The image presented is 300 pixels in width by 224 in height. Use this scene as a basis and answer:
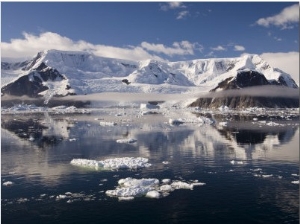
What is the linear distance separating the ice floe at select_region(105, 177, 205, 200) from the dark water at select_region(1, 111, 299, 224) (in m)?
1.03

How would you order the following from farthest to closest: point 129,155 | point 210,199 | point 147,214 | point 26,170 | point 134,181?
point 129,155, point 26,170, point 134,181, point 210,199, point 147,214

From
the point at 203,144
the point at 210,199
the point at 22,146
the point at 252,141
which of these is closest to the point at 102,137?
the point at 22,146

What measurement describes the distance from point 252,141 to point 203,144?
1265cm

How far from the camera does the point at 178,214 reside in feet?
135

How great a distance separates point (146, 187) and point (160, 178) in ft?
19.6

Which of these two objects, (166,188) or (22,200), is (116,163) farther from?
(22,200)

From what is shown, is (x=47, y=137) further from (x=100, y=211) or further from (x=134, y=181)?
(x=100, y=211)

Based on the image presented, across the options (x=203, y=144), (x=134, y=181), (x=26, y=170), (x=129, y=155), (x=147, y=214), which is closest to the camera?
(x=147, y=214)

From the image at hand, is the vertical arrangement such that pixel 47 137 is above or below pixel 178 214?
above

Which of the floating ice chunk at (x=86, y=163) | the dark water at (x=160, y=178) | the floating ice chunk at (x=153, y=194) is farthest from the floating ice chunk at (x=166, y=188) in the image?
the floating ice chunk at (x=86, y=163)

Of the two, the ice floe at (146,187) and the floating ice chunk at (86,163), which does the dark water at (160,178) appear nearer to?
the ice floe at (146,187)

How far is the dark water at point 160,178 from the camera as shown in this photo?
1625 inches

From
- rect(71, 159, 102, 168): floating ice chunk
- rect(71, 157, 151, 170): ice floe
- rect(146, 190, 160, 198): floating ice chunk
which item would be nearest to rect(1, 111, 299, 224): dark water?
rect(146, 190, 160, 198): floating ice chunk

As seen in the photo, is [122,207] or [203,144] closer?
[122,207]
